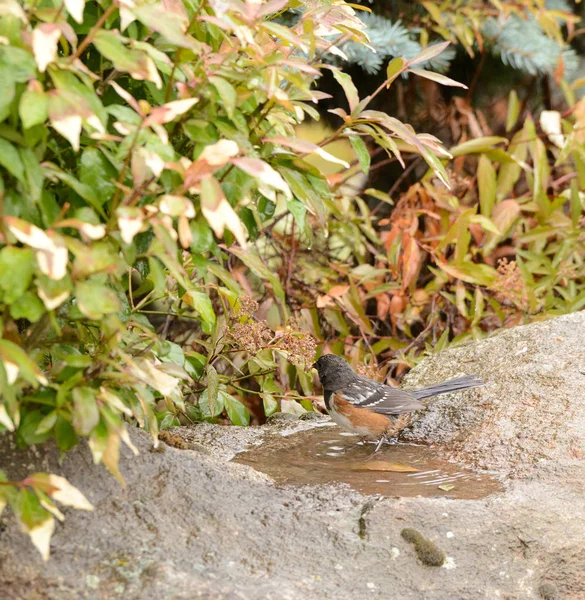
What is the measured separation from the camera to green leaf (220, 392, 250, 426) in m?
3.55

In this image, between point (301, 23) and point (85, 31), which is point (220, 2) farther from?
point (301, 23)

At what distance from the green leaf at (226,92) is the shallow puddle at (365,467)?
1.35 meters

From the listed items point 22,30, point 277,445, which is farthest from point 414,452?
point 22,30

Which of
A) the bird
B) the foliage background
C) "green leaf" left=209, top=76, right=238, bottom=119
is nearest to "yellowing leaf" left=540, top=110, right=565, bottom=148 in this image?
the foliage background

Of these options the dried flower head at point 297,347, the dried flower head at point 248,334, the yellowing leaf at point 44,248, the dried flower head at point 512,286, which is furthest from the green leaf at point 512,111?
the yellowing leaf at point 44,248

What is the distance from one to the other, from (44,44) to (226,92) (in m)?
0.42

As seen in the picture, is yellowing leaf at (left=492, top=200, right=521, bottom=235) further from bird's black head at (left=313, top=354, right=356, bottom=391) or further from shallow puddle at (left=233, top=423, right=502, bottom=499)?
shallow puddle at (left=233, top=423, right=502, bottom=499)

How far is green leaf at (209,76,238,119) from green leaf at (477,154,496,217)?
12.1 ft

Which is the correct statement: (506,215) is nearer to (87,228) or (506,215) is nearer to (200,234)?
(200,234)

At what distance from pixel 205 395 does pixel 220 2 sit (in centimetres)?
191

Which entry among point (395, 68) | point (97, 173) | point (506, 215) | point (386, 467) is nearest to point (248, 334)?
point (386, 467)

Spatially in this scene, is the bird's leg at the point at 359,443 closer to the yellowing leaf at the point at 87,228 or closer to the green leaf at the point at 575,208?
the yellowing leaf at the point at 87,228

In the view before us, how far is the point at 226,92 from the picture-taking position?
187 cm

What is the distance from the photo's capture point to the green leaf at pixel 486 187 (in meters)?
5.32
